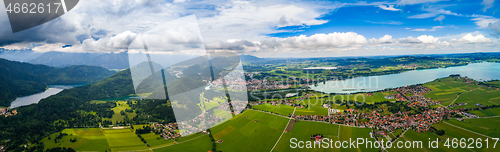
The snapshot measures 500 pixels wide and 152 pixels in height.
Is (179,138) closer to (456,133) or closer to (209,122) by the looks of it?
(209,122)

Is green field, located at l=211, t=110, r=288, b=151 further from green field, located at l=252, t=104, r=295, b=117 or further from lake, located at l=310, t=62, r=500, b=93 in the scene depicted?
lake, located at l=310, t=62, r=500, b=93

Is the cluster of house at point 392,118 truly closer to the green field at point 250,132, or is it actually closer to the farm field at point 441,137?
the farm field at point 441,137

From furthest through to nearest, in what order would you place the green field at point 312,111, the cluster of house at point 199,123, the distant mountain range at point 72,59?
the distant mountain range at point 72,59 → the green field at point 312,111 → the cluster of house at point 199,123

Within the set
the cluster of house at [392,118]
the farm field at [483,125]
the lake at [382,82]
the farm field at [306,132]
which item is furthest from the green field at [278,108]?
the farm field at [483,125]

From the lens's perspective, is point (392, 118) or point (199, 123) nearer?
point (392, 118)

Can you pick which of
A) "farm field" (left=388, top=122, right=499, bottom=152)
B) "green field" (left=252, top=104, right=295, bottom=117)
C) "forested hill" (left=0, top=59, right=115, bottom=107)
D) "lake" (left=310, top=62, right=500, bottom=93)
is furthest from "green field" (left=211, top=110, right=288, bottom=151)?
"forested hill" (left=0, top=59, right=115, bottom=107)

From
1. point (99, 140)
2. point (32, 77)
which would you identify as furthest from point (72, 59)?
point (99, 140)

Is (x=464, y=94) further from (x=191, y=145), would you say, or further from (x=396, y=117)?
(x=191, y=145)
